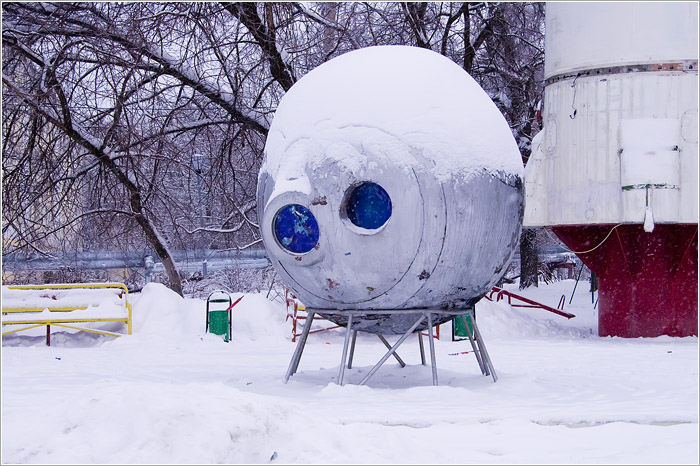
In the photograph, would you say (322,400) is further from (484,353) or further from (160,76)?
(160,76)

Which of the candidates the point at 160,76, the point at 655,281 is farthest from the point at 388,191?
the point at 160,76

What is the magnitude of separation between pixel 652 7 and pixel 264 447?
419 inches

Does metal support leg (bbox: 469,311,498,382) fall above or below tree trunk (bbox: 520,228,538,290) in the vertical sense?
below

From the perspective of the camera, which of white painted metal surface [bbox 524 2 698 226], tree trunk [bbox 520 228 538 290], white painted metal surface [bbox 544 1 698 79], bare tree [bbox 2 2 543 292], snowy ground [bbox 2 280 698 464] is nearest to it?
snowy ground [bbox 2 280 698 464]

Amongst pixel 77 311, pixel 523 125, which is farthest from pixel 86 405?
pixel 523 125

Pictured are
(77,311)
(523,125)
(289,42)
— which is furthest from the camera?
(523,125)

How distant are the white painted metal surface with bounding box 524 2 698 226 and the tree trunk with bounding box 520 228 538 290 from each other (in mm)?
6050

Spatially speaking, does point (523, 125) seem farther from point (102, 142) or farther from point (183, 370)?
point (183, 370)

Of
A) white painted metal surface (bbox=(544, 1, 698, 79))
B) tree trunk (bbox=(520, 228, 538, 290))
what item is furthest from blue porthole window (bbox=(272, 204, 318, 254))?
tree trunk (bbox=(520, 228, 538, 290))

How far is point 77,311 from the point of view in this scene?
43.1 feet

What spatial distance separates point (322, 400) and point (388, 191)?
1.82m

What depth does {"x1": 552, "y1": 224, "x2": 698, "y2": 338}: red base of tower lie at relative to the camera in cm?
1420

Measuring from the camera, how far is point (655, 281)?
14.3 meters

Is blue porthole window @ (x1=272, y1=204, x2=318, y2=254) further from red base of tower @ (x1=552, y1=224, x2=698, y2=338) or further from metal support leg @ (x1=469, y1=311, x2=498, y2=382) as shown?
red base of tower @ (x1=552, y1=224, x2=698, y2=338)
